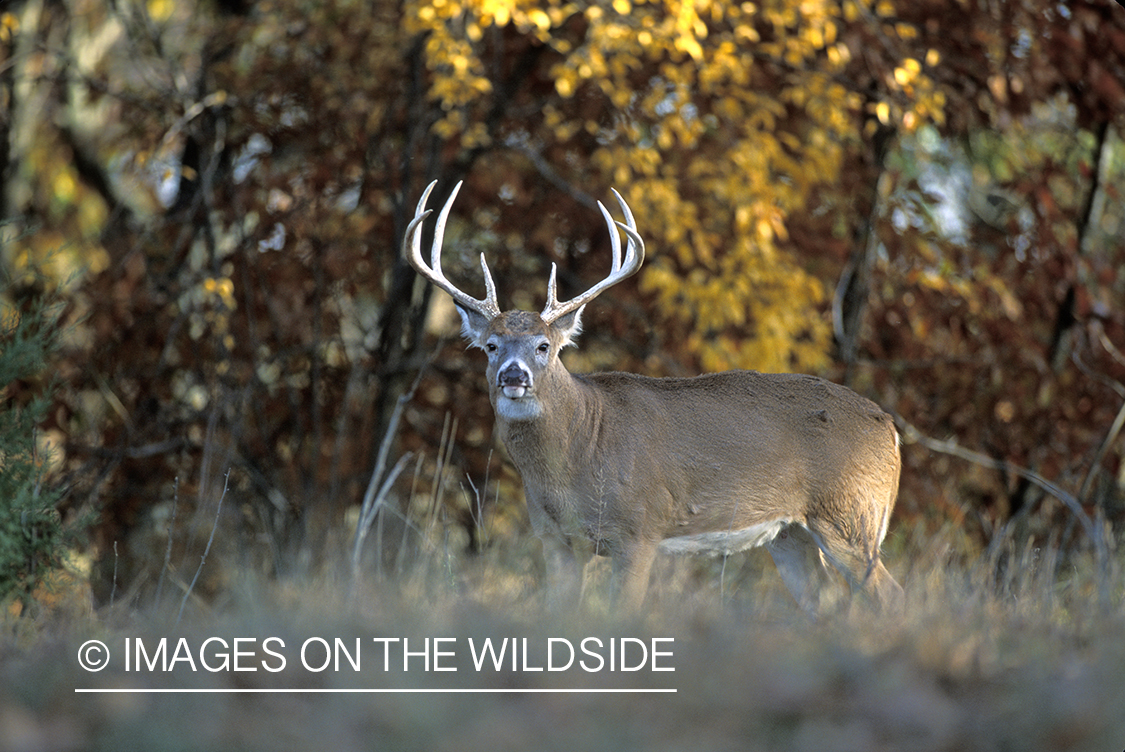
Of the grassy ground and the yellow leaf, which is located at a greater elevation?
the yellow leaf

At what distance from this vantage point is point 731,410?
18.6 feet

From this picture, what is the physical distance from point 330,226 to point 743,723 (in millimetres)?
7135

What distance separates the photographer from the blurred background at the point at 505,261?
8367 millimetres

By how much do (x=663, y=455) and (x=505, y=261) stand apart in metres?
4.16

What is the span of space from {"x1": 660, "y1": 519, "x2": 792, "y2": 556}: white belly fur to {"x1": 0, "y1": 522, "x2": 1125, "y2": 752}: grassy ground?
4.31 feet

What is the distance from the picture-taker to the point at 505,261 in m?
9.39

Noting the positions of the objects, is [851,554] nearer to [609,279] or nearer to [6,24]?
[609,279]

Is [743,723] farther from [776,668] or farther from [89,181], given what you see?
[89,181]

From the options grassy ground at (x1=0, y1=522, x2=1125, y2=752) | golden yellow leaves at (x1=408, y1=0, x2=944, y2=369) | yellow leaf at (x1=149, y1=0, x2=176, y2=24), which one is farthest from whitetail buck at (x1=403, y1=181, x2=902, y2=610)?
yellow leaf at (x1=149, y1=0, x2=176, y2=24)

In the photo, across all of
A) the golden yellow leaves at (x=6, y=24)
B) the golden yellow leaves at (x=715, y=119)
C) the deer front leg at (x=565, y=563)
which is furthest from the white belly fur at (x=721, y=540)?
the golden yellow leaves at (x=6, y=24)

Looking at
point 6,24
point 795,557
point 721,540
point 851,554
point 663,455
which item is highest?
point 6,24

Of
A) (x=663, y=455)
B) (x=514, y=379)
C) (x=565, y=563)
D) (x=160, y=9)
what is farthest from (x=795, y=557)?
(x=160, y=9)

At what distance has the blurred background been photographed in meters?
8.37

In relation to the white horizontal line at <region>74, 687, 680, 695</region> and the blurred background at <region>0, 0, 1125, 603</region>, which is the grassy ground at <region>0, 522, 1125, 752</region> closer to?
the white horizontal line at <region>74, 687, 680, 695</region>
